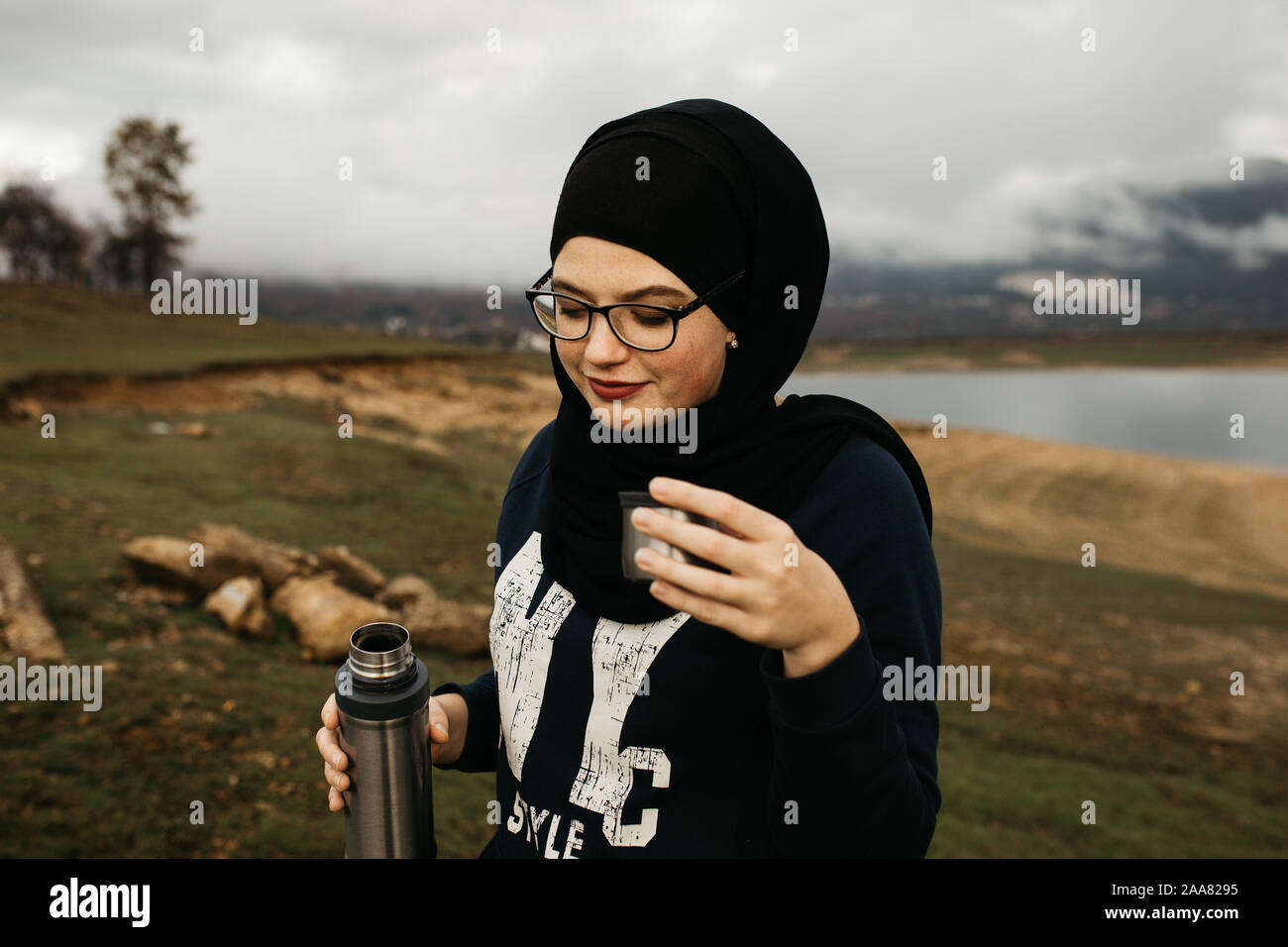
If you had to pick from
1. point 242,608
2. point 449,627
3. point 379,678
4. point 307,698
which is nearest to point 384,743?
point 379,678

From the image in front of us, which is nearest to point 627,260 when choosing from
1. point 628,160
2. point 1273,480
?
point 628,160

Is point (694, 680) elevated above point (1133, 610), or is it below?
above

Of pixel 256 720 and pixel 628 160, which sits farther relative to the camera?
pixel 256 720

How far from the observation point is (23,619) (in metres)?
5.76

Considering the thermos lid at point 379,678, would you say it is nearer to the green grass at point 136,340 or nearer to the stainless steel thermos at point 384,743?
the stainless steel thermos at point 384,743

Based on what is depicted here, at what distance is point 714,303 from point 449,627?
6513 millimetres

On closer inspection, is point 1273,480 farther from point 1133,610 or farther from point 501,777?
point 501,777

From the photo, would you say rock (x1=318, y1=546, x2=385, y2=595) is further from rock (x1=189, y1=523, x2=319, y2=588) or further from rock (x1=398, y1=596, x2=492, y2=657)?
rock (x1=398, y1=596, x2=492, y2=657)

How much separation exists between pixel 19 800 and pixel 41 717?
2.64 ft

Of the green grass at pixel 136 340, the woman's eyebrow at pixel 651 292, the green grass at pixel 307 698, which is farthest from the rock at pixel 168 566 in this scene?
the green grass at pixel 136 340

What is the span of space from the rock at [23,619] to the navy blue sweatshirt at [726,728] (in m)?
5.32

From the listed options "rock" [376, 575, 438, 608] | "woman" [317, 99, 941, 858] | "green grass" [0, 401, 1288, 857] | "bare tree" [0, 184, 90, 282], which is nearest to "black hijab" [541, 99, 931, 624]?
"woman" [317, 99, 941, 858]
